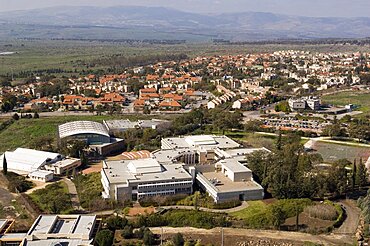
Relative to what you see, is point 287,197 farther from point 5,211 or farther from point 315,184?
point 5,211

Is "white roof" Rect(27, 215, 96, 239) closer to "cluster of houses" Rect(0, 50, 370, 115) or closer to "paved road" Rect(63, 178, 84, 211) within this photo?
"paved road" Rect(63, 178, 84, 211)

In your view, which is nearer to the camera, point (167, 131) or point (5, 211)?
point (5, 211)

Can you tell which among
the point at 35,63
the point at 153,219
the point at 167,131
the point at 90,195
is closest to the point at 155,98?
the point at 167,131

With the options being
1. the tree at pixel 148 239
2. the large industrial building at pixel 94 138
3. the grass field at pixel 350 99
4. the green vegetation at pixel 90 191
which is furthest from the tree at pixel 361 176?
the grass field at pixel 350 99

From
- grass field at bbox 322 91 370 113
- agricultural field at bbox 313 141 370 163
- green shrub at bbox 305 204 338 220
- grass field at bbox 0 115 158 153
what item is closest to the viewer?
green shrub at bbox 305 204 338 220

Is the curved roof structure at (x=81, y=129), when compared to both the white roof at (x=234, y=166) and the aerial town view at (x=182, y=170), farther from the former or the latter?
the white roof at (x=234, y=166)

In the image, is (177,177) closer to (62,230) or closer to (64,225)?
(64,225)

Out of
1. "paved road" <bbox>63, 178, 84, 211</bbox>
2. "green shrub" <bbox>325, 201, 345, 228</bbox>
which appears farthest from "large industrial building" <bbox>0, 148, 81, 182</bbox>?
"green shrub" <bbox>325, 201, 345, 228</bbox>
